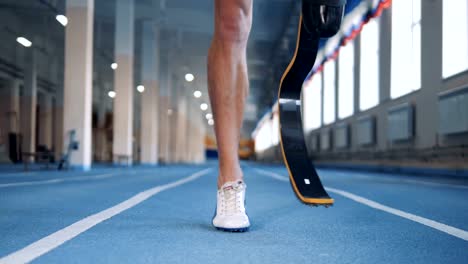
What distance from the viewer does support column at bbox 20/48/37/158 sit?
22.3 meters

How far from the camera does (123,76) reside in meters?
17.1

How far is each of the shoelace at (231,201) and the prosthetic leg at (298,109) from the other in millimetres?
398

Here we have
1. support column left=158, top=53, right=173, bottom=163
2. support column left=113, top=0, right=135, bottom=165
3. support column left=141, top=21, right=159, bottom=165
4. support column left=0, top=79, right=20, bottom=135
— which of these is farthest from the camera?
support column left=158, top=53, right=173, bottom=163

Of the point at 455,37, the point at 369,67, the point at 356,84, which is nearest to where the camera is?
the point at 455,37

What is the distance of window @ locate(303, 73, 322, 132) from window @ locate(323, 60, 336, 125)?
3.15 feet

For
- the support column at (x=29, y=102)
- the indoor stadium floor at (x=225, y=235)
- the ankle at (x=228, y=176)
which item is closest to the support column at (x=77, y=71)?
the indoor stadium floor at (x=225, y=235)

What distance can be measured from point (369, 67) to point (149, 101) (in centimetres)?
1101

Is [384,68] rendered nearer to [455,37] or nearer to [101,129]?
[455,37]

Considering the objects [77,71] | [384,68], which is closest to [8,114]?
[77,71]

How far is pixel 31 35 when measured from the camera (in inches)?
838

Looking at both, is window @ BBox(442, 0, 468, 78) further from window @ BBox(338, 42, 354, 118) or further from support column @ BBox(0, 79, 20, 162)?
support column @ BBox(0, 79, 20, 162)

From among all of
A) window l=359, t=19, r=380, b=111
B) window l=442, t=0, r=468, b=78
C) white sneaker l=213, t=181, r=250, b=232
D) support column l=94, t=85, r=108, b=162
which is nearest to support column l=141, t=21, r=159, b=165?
window l=359, t=19, r=380, b=111

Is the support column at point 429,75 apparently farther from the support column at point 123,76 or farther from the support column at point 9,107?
the support column at point 9,107

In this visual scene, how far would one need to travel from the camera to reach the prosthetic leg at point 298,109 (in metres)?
1.96
